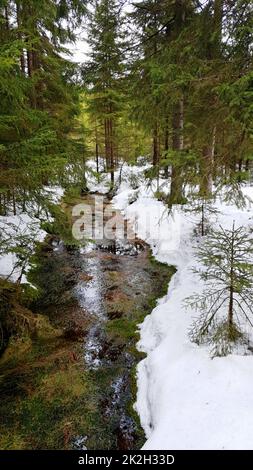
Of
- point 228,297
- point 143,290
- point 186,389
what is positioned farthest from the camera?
point 143,290

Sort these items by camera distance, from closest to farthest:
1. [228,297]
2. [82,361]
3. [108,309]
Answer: [228,297]
[82,361]
[108,309]

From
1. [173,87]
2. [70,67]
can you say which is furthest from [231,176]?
[70,67]

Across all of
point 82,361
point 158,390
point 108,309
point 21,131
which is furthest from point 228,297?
point 21,131

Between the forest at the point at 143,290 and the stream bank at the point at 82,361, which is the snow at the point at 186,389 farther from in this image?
the stream bank at the point at 82,361

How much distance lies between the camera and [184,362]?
438cm

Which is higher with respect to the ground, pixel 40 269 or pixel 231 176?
pixel 231 176

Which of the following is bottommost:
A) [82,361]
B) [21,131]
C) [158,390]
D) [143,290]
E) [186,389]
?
[82,361]

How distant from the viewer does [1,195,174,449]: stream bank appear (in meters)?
4.03

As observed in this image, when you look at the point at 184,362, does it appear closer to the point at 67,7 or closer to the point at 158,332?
the point at 158,332

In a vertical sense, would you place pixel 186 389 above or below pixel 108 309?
above

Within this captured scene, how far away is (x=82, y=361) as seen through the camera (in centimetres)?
533

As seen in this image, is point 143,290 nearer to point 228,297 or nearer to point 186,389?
point 228,297

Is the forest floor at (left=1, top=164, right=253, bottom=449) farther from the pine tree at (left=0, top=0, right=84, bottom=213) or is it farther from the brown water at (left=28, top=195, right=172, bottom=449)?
the pine tree at (left=0, top=0, right=84, bottom=213)
